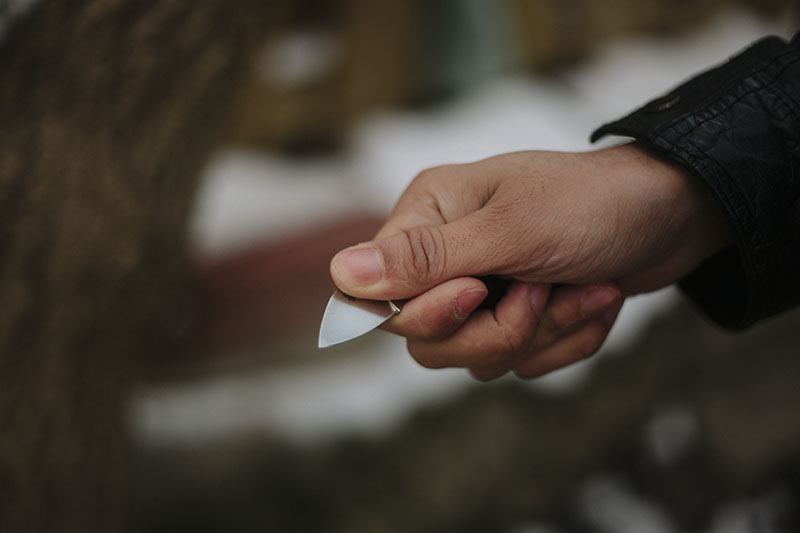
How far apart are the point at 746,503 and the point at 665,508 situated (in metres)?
0.21

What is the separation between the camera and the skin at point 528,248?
2.45ft

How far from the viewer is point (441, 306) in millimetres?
748

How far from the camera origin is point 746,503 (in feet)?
6.42

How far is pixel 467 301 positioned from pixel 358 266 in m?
0.12

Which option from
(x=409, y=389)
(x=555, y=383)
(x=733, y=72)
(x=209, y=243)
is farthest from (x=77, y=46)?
(x=209, y=243)

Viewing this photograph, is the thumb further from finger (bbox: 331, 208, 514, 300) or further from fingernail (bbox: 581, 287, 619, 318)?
fingernail (bbox: 581, 287, 619, 318)

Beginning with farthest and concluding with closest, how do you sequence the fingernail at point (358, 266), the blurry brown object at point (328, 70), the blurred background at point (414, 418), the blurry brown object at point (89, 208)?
the blurry brown object at point (328, 70) → the blurred background at point (414, 418) → the blurry brown object at point (89, 208) → the fingernail at point (358, 266)

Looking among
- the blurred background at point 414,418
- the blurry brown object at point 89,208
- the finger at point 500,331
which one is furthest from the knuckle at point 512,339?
the blurred background at point 414,418

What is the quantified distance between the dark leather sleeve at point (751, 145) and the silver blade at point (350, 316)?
1.00 feet

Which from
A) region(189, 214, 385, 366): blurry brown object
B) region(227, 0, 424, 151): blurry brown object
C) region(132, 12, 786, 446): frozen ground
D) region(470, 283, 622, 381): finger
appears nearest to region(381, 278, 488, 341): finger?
region(470, 283, 622, 381): finger

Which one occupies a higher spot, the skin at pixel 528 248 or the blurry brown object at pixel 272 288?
the skin at pixel 528 248

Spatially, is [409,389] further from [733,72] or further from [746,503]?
[733,72]

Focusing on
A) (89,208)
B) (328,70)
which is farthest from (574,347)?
(328,70)

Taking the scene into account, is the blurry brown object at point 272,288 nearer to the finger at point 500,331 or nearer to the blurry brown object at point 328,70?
the blurry brown object at point 328,70
